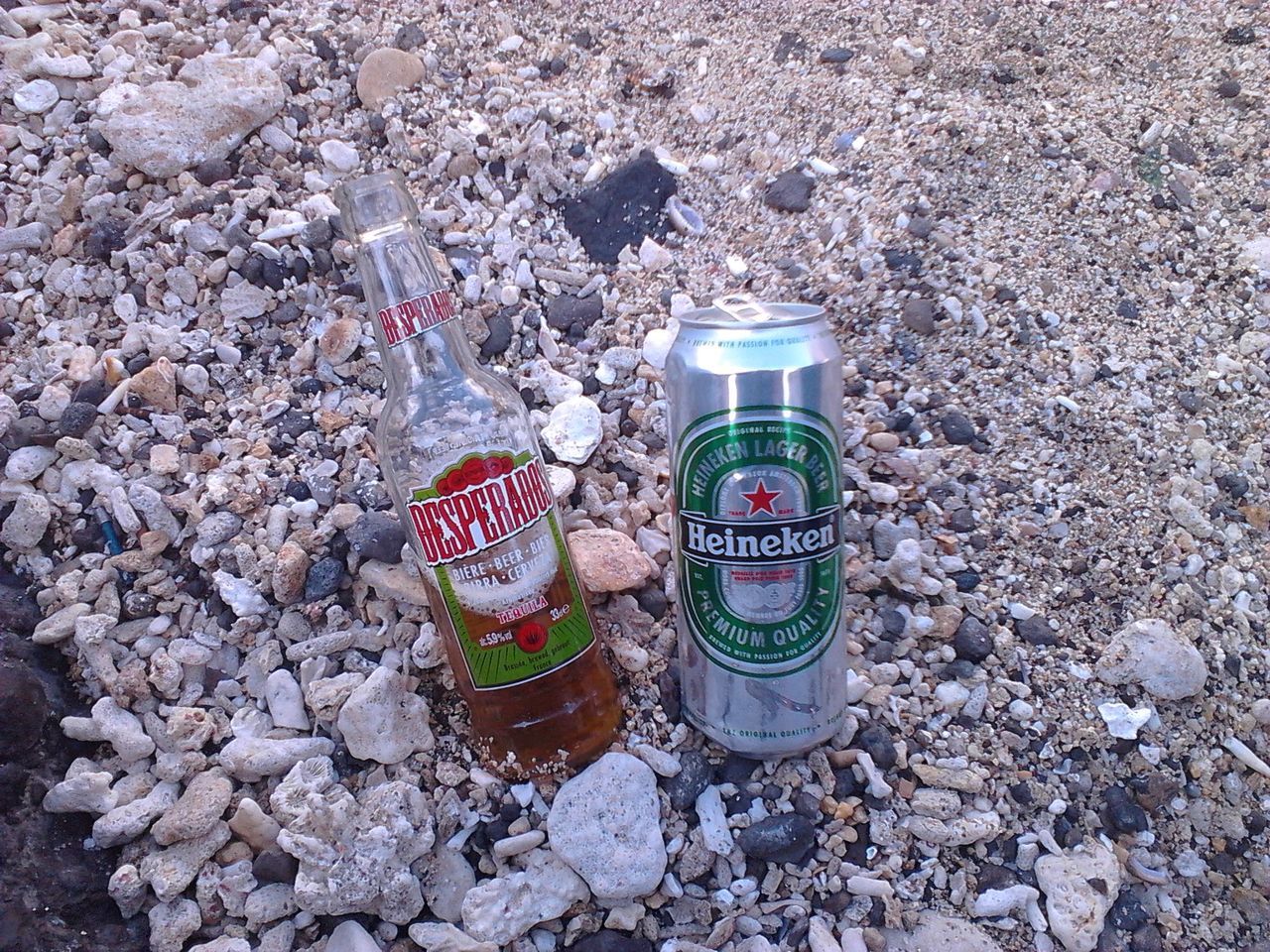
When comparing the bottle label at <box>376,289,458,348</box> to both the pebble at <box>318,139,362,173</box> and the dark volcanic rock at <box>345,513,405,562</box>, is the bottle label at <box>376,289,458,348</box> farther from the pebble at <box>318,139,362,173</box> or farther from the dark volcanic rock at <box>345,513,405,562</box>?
the pebble at <box>318,139,362,173</box>

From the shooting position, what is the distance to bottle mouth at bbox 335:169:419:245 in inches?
44.4

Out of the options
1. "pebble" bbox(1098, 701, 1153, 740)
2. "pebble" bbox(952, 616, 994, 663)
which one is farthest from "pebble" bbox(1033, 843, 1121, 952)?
"pebble" bbox(952, 616, 994, 663)

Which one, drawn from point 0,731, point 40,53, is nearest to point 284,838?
point 0,731

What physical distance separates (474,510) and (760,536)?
1.13 ft

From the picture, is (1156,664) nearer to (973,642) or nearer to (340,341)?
(973,642)

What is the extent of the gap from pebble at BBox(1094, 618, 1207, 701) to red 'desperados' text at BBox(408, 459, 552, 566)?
0.80m

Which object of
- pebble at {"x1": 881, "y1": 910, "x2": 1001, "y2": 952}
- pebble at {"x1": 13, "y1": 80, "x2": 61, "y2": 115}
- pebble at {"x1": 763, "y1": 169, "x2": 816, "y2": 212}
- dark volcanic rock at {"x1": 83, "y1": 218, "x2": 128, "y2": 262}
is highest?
pebble at {"x1": 13, "y1": 80, "x2": 61, "y2": 115}

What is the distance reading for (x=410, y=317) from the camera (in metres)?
1.12

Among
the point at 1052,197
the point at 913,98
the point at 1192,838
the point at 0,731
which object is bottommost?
the point at 1192,838

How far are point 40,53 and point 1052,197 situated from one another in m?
1.81

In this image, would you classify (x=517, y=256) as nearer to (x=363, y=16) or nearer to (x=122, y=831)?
(x=363, y=16)

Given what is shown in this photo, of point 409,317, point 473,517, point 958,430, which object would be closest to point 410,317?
point 409,317

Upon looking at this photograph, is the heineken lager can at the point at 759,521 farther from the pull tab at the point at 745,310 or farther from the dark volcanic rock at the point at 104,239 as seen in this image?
the dark volcanic rock at the point at 104,239

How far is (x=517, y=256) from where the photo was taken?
1604 mm
